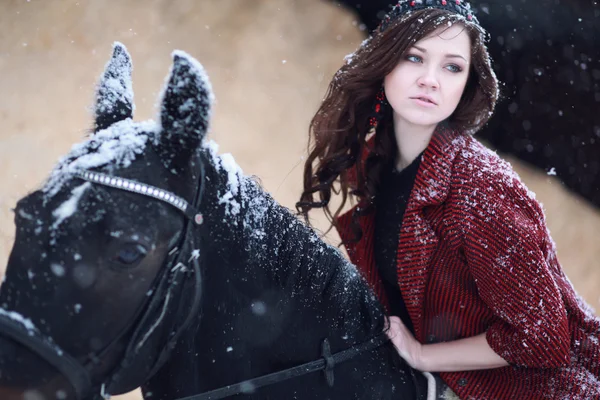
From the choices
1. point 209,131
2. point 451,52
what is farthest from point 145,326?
point 451,52

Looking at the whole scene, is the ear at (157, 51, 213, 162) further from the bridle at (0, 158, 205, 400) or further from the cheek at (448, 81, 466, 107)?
the cheek at (448, 81, 466, 107)

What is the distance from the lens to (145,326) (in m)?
1.13

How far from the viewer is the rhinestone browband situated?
1.08 metres

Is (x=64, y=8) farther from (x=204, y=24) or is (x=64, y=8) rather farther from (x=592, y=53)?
(x=592, y=53)

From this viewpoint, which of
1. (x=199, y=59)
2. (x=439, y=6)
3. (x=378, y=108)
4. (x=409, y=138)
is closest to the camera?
(x=439, y=6)

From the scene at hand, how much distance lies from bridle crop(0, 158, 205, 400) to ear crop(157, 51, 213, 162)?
0.09 metres

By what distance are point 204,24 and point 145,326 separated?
274cm

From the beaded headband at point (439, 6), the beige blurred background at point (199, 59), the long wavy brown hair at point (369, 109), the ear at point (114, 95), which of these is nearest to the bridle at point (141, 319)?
the ear at point (114, 95)

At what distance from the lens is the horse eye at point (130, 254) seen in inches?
41.8

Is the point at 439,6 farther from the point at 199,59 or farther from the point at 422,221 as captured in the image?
the point at 199,59

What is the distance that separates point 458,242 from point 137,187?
0.79 metres

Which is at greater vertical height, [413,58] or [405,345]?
[413,58]

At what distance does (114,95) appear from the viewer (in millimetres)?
1339

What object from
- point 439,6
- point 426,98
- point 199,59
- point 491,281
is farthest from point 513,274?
point 199,59
